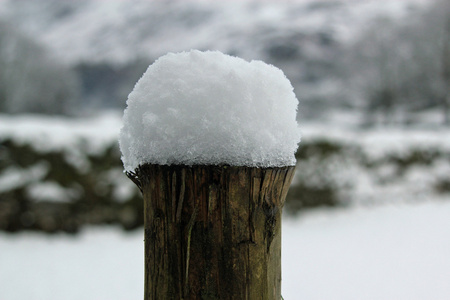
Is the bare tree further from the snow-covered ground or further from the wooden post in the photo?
the wooden post

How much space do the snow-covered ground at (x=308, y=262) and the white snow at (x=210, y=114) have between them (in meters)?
2.90

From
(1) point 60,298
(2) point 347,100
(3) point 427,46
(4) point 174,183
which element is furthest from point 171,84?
(2) point 347,100

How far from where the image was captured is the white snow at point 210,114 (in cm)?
91

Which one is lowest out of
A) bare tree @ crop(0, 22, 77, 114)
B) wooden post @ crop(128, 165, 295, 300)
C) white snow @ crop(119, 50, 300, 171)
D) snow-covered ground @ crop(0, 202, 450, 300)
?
snow-covered ground @ crop(0, 202, 450, 300)

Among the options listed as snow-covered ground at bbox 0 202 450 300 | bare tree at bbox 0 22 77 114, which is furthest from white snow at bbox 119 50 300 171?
bare tree at bbox 0 22 77 114

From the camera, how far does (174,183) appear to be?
904 millimetres

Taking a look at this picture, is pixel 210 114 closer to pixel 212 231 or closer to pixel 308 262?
pixel 212 231

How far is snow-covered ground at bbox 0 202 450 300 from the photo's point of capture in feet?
11.7

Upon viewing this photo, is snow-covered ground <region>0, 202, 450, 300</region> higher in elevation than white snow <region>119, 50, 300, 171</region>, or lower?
lower

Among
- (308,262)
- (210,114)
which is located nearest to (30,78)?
(308,262)

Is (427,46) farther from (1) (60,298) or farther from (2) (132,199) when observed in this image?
(1) (60,298)

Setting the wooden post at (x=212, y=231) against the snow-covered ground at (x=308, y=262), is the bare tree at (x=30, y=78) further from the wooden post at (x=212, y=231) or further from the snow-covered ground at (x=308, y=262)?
the wooden post at (x=212, y=231)

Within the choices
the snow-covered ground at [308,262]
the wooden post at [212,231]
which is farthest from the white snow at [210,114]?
the snow-covered ground at [308,262]

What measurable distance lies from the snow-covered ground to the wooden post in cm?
280
